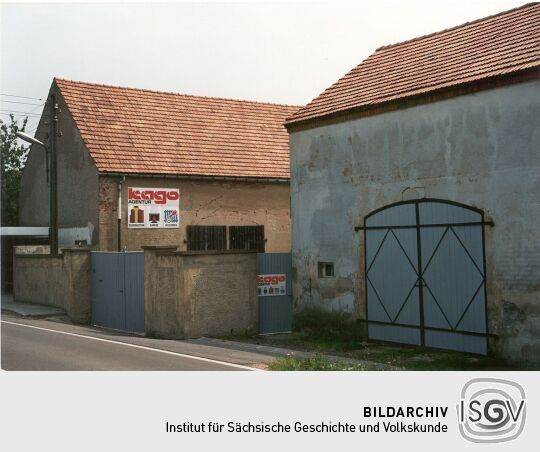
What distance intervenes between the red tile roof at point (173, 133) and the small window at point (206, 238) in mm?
1989

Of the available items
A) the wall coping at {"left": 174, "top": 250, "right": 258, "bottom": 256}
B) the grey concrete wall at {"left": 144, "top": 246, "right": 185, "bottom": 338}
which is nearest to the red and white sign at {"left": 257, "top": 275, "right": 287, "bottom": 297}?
the wall coping at {"left": 174, "top": 250, "right": 258, "bottom": 256}

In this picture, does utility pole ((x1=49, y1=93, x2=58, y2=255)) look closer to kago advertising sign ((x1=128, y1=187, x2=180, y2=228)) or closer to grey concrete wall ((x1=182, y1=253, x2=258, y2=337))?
kago advertising sign ((x1=128, y1=187, x2=180, y2=228))

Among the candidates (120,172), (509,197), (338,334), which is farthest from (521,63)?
(120,172)

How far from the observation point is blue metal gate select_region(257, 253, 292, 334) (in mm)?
17391

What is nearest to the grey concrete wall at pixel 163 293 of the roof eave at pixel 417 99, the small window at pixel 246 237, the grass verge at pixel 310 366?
the roof eave at pixel 417 99

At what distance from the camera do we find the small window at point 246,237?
24.5 metres

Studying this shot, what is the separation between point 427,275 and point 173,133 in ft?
46.6

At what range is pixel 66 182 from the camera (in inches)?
956

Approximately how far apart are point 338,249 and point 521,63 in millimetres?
6040

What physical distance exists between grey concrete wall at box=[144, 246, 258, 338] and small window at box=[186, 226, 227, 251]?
6.76 metres

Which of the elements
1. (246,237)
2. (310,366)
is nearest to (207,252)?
(310,366)
